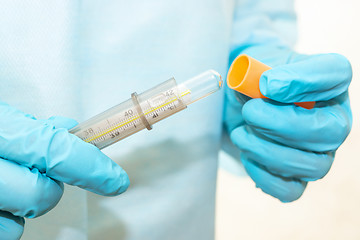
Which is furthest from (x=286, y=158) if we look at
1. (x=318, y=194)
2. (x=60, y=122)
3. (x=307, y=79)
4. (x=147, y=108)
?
(x=318, y=194)

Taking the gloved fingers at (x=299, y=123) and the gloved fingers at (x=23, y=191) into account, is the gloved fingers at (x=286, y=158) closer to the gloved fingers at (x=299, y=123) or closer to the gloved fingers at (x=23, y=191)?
the gloved fingers at (x=299, y=123)

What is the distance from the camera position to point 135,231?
0.74 metres

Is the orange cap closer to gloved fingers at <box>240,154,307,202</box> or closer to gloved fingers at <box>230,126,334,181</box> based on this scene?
gloved fingers at <box>230,126,334,181</box>

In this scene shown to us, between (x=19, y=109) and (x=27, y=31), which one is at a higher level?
(x=27, y=31)

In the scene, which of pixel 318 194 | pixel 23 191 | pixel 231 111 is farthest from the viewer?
pixel 318 194

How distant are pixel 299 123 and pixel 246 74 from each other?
0.62ft

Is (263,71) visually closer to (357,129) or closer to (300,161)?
(300,161)

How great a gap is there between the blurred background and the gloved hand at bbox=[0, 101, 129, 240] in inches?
34.3

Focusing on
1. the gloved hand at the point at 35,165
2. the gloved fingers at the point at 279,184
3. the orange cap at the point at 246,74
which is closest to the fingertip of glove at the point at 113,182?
the gloved hand at the point at 35,165

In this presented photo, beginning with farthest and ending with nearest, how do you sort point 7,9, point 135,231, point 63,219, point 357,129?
point 357,129
point 135,231
point 63,219
point 7,9

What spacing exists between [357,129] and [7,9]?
1261mm

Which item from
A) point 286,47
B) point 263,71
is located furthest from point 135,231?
point 286,47

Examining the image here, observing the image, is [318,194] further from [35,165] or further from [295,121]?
[35,165]

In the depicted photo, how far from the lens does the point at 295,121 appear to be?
0.64 meters
